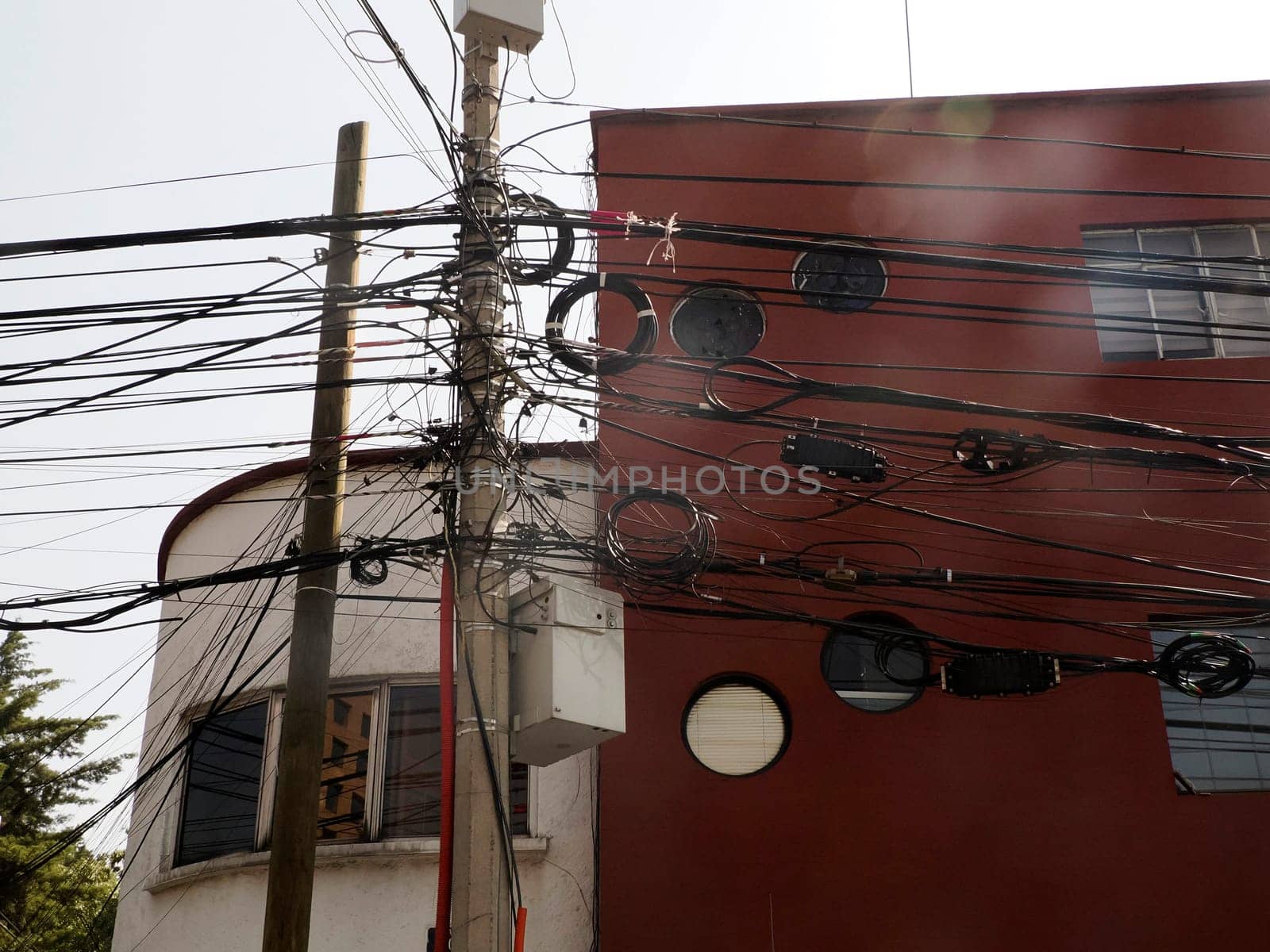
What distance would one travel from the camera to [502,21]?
743 cm

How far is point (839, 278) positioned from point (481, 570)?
20.0 feet

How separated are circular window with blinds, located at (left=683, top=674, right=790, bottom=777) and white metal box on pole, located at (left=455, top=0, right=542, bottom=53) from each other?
4823mm

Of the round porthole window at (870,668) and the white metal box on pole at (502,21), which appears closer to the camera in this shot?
the white metal box on pole at (502,21)

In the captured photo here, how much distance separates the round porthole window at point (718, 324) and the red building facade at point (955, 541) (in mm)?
161

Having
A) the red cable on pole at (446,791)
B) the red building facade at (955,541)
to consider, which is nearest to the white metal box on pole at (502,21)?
the red building facade at (955,541)

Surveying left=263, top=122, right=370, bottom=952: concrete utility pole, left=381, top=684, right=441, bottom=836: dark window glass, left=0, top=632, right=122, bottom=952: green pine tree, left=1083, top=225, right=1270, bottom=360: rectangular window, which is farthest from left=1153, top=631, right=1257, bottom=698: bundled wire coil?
left=0, top=632, right=122, bottom=952: green pine tree

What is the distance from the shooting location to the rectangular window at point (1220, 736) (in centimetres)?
966

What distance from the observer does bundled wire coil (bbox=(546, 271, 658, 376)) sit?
717 centimetres

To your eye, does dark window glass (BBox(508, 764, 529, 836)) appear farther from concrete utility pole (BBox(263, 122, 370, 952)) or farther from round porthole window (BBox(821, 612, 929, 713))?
round porthole window (BBox(821, 612, 929, 713))

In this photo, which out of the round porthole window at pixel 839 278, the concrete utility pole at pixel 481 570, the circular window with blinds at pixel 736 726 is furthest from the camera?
the round porthole window at pixel 839 278

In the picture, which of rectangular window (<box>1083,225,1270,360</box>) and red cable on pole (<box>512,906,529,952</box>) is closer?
red cable on pole (<box>512,906,529,952</box>)

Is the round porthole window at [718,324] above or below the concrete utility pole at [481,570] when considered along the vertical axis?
above

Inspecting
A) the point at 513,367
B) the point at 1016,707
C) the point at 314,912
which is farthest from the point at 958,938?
the point at 513,367

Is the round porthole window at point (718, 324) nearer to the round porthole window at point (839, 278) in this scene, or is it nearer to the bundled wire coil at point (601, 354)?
the round porthole window at point (839, 278)
